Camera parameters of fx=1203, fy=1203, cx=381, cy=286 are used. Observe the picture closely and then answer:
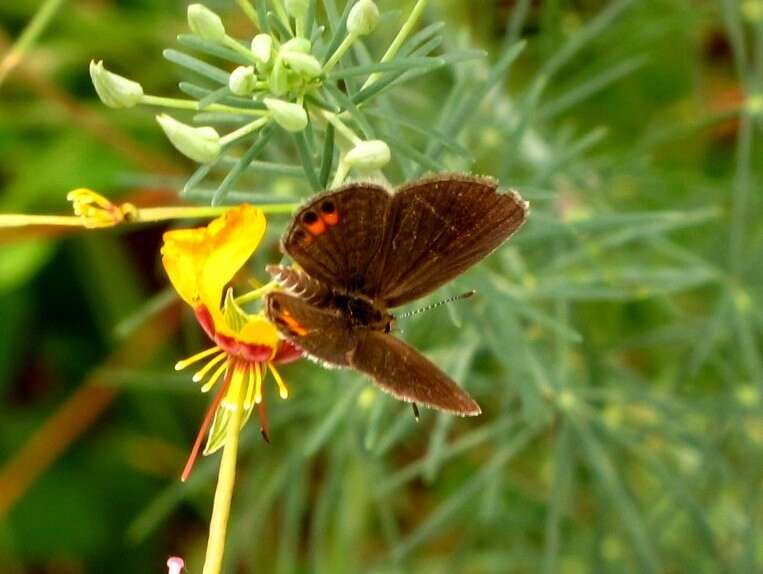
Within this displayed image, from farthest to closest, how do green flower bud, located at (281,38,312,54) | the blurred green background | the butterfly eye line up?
the blurred green background → green flower bud, located at (281,38,312,54) → the butterfly eye

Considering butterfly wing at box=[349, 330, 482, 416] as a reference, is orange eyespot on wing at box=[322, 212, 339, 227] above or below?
above

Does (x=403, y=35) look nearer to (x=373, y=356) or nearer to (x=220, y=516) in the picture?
(x=373, y=356)

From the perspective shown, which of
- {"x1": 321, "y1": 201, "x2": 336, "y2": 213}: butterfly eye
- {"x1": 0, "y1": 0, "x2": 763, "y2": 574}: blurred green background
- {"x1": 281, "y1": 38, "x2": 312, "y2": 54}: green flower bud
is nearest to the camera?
{"x1": 321, "y1": 201, "x2": 336, "y2": 213}: butterfly eye

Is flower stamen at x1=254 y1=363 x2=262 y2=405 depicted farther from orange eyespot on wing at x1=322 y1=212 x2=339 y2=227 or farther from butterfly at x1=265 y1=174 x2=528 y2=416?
orange eyespot on wing at x1=322 y1=212 x2=339 y2=227

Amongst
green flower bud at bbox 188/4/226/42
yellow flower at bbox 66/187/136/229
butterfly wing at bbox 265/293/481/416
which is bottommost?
butterfly wing at bbox 265/293/481/416

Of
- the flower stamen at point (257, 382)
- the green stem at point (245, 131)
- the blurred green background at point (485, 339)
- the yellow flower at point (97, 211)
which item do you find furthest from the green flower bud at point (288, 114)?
the blurred green background at point (485, 339)

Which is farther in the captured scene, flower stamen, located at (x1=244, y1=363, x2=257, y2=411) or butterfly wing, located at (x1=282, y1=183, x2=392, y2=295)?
flower stamen, located at (x1=244, y1=363, x2=257, y2=411)

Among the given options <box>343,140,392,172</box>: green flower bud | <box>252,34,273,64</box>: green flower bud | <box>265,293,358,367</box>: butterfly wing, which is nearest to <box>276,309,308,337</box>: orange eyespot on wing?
<box>265,293,358,367</box>: butterfly wing

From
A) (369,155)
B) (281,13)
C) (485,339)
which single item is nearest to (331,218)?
(369,155)
